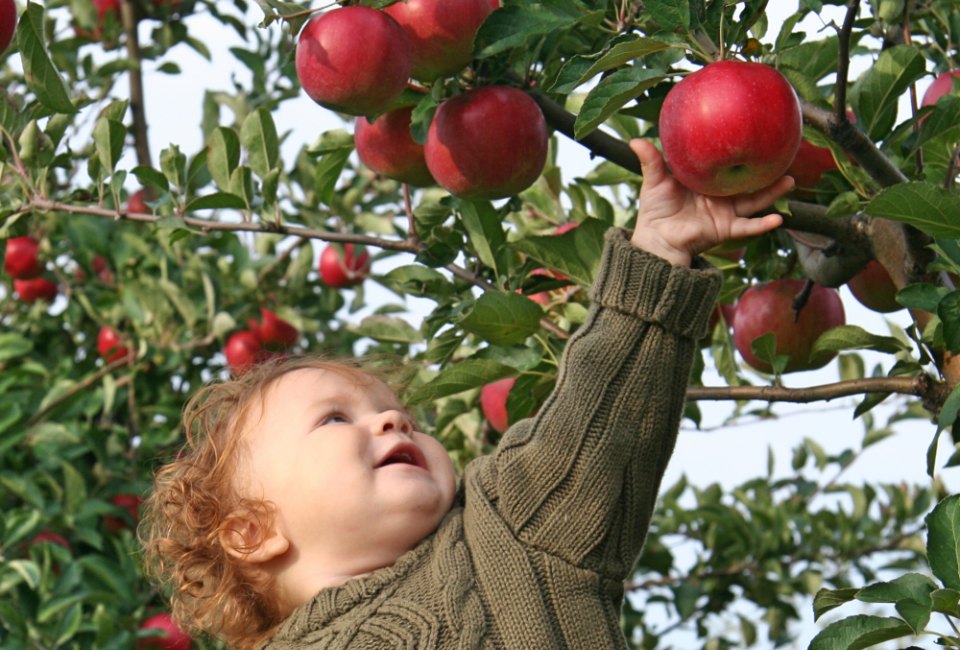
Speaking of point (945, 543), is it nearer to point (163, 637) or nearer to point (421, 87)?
point (421, 87)

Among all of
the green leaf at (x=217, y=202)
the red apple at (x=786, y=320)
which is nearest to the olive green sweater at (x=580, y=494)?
the red apple at (x=786, y=320)

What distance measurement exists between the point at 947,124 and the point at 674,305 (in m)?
0.38

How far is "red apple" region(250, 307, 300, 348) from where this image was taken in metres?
2.93

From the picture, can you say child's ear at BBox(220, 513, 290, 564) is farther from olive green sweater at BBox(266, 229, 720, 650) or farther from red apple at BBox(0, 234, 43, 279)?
red apple at BBox(0, 234, 43, 279)

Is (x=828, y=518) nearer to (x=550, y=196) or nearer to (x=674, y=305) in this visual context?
(x=550, y=196)

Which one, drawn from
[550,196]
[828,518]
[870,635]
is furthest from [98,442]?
[870,635]

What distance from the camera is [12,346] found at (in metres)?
2.77

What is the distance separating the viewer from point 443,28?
53.9 inches

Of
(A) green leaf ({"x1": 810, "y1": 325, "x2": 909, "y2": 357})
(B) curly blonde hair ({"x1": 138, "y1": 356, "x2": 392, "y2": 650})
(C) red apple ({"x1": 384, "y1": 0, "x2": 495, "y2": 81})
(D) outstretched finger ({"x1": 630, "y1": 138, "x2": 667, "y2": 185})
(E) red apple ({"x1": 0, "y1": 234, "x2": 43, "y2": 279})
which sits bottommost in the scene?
(E) red apple ({"x1": 0, "y1": 234, "x2": 43, "y2": 279})

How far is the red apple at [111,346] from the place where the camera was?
2.90 metres

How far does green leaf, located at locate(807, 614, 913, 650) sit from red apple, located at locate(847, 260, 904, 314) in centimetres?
49

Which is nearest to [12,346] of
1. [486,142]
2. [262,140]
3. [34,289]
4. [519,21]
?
[34,289]

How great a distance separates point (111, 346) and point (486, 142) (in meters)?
1.71

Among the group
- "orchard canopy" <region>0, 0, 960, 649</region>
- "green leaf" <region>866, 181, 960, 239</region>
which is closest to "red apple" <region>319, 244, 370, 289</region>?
"orchard canopy" <region>0, 0, 960, 649</region>
